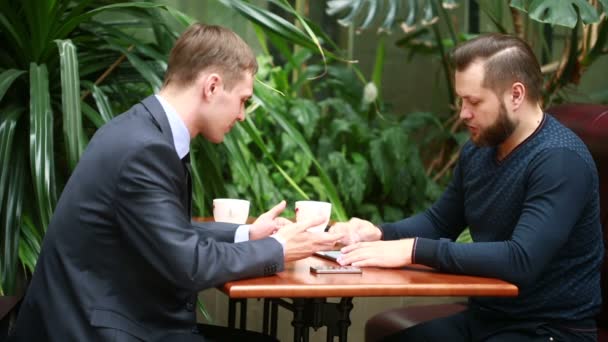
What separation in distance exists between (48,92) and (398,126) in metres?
1.92

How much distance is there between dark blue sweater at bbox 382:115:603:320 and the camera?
211cm

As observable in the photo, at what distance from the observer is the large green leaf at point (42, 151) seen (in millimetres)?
2770

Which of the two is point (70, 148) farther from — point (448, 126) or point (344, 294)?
point (448, 126)

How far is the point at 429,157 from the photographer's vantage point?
4.96 m

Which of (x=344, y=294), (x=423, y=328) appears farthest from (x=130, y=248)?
(x=423, y=328)

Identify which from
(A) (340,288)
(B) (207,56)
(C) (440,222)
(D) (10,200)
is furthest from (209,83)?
(D) (10,200)

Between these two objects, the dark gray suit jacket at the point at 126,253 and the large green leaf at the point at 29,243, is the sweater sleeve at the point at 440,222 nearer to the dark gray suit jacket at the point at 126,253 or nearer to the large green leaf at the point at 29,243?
the dark gray suit jacket at the point at 126,253

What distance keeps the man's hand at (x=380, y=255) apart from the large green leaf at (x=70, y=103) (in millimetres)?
1020

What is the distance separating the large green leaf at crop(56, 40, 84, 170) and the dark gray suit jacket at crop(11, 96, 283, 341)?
81 cm

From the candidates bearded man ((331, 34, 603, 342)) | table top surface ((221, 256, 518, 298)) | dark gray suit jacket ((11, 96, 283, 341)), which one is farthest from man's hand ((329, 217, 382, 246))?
dark gray suit jacket ((11, 96, 283, 341))

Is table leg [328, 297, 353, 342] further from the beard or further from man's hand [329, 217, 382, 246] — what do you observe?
the beard

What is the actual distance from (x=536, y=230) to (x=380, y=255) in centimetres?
36

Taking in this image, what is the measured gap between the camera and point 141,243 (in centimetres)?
188

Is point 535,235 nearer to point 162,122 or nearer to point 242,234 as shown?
point 242,234
